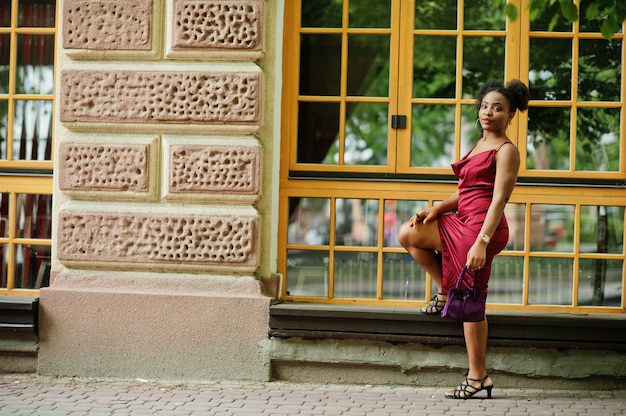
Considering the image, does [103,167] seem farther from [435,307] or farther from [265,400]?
[435,307]

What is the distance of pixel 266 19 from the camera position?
6.17m

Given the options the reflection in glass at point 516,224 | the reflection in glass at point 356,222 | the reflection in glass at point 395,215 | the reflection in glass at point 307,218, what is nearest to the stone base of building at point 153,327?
the reflection in glass at point 307,218

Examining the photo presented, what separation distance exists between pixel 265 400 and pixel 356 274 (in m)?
1.30

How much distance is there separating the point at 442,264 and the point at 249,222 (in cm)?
138

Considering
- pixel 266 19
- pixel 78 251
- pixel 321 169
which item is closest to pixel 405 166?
pixel 321 169

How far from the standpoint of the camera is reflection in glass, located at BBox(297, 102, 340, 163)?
6.48 meters

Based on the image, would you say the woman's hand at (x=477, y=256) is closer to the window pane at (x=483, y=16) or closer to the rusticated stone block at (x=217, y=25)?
the window pane at (x=483, y=16)

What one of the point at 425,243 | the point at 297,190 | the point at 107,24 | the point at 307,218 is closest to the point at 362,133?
the point at 297,190

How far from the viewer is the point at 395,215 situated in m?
6.46

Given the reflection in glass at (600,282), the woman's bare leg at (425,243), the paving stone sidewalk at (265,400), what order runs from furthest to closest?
the reflection in glass at (600,282), the woman's bare leg at (425,243), the paving stone sidewalk at (265,400)

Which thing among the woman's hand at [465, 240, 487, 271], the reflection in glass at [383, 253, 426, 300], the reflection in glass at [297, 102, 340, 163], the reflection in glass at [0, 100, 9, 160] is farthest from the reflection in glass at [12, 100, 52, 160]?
the woman's hand at [465, 240, 487, 271]

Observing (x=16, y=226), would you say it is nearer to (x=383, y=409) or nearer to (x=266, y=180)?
(x=266, y=180)

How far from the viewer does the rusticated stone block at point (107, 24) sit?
6160 mm

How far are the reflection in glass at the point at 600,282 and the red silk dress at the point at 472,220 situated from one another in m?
1.10
